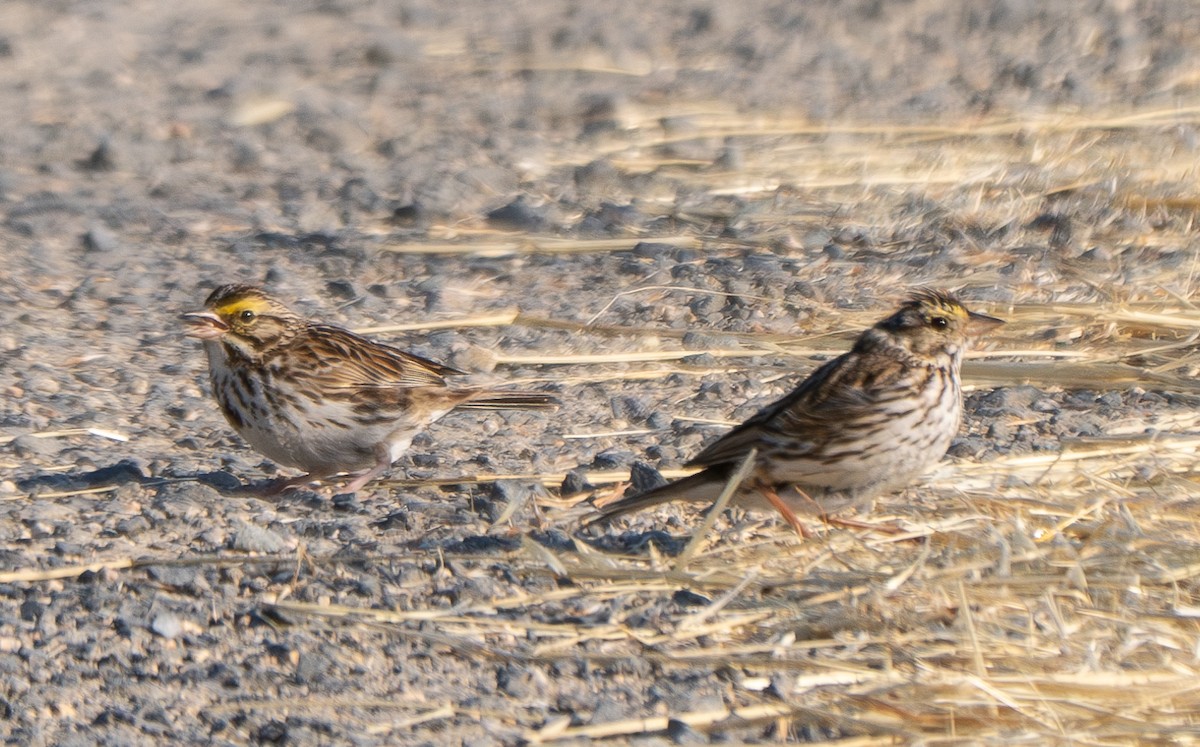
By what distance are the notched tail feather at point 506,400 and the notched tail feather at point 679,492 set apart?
3.38 feet

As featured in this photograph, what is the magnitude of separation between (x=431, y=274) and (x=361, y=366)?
232 cm

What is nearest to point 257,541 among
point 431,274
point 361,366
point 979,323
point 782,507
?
point 361,366

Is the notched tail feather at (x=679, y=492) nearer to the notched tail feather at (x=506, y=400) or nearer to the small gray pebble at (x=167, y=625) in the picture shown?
the notched tail feather at (x=506, y=400)

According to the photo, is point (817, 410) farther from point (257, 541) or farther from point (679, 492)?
point (257, 541)

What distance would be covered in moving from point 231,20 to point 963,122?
617 centimetres

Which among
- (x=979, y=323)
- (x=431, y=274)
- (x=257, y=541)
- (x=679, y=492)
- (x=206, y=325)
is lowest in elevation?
(x=431, y=274)

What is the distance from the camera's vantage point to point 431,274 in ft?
29.7

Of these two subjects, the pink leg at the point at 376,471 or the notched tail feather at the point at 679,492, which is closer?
the notched tail feather at the point at 679,492

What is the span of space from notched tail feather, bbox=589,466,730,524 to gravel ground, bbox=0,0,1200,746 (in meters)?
0.14

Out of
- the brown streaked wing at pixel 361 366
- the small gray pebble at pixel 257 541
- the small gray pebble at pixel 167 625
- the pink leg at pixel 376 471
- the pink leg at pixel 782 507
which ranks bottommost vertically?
the pink leg at pixel 376 471

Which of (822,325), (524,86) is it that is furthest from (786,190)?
(524,86)

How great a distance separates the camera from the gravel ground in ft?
16.7

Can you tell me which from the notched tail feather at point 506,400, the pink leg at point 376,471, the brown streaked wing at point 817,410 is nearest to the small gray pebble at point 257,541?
the pink leg at point 376,471

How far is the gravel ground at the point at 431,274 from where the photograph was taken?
Answer: 5.09m
